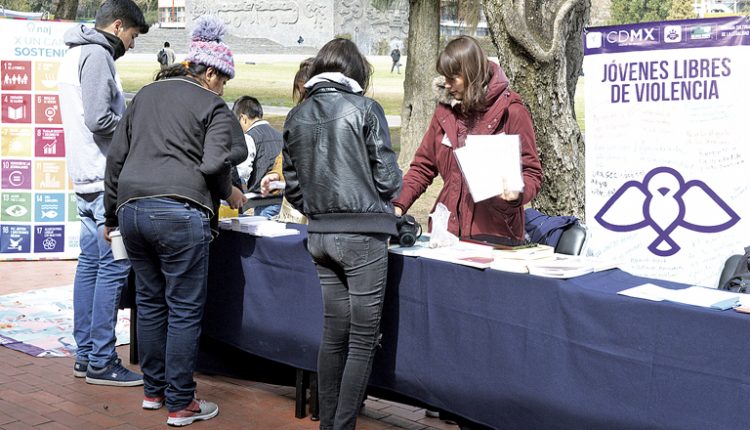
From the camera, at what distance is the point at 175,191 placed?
3.99 m

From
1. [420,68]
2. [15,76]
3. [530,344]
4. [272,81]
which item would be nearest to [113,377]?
[530,344]

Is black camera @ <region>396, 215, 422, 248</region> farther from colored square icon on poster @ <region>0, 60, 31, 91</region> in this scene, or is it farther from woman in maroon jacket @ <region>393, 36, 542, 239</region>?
colored square icon on poster @ <region>0, 60, 31, 91</region>

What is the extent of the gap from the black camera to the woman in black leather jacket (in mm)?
196

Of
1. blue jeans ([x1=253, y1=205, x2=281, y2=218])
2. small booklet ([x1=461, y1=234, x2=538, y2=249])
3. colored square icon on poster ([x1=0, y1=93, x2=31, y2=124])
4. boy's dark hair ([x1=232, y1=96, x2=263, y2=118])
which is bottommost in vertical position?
small booklet ([x1=461, y1=234, x2=538, y2=249])

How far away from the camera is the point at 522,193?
3812mm

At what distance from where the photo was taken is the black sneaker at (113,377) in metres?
4.84

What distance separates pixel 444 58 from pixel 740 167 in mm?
1644

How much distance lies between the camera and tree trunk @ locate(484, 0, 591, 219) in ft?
21.7

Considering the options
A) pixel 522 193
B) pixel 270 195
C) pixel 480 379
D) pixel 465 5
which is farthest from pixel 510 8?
pixel 465 5

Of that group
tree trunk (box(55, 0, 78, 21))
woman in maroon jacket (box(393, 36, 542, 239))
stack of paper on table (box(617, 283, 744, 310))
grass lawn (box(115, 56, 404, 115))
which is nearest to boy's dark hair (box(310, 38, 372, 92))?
woman in maroon jacket (box(393, 36, 542, 239))

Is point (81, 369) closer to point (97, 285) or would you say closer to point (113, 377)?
point (113, 377)

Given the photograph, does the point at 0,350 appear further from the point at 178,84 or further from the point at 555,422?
the point at 555,422

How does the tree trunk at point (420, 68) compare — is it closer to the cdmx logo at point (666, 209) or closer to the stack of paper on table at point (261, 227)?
the cdmx logo at point (666, 209)

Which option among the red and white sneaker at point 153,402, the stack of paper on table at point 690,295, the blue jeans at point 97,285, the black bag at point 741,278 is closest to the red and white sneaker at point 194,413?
the red and white sneaker at point 153,402
